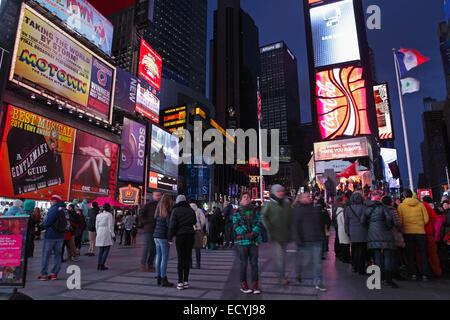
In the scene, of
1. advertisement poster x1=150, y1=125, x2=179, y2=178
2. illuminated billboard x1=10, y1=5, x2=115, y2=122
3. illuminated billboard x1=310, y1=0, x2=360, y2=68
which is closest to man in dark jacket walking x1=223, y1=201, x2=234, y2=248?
illuminated billboard x1=10, y1=5, x2=115, y2=122

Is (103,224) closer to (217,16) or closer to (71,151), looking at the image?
(71,151)

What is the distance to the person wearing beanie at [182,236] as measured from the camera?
5.68 metres

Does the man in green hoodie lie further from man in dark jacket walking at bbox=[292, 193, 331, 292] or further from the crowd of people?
man in dark jacket walking at bbox=[292, 193, 331, 292]

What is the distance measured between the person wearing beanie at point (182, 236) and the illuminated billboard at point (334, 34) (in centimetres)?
5294

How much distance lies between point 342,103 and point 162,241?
48716mm

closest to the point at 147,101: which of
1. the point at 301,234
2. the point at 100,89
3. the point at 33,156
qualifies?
the point at 100,89

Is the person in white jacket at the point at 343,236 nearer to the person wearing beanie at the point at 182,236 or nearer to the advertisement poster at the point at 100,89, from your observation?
the person wearing beanie at the point at 182,236

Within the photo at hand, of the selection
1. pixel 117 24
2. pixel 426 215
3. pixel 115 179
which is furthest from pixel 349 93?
pixel 117 24

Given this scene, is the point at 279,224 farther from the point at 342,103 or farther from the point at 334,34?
the point at 334,34

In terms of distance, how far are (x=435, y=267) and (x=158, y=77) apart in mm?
53847

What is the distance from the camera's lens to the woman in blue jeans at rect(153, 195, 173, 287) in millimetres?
5996

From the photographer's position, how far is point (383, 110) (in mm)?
63938

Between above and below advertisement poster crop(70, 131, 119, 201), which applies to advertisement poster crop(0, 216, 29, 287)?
below

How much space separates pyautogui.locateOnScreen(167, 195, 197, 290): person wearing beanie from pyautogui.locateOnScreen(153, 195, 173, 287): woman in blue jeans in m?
0.36
